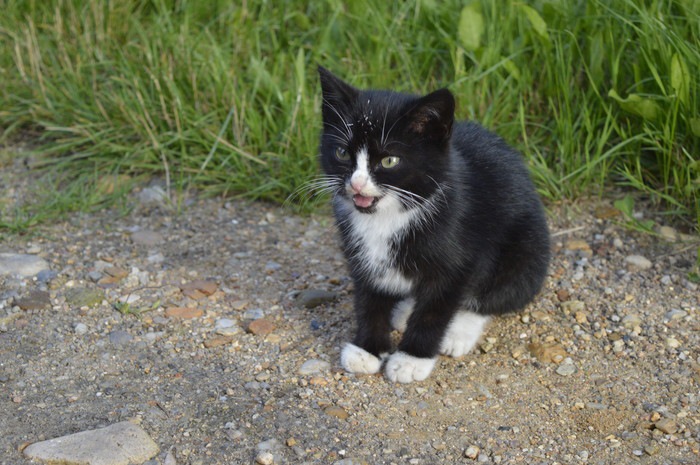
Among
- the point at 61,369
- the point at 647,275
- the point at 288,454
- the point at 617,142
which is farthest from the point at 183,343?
the point at 617,142

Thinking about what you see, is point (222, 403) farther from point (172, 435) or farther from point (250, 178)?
point (250, 178)

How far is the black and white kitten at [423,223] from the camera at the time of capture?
10.1 ft

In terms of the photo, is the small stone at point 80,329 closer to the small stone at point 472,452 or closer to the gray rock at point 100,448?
the gray rock at point 100,448

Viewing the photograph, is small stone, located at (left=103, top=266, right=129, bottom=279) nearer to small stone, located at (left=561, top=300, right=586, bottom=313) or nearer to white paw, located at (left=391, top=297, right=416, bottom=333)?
white paw, located at (left=391, top=297, right=416, bottom=333)

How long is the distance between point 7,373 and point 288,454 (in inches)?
43.9

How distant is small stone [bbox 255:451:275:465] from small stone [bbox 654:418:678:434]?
4.20 ft

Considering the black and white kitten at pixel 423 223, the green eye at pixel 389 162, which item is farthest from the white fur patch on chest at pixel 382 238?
the green eye at pixel 389 162

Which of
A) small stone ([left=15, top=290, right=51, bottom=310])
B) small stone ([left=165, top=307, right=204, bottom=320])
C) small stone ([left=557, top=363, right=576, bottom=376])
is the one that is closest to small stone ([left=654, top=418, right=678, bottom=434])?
small stone ([left=557, top=363, right=576, bottom=376])

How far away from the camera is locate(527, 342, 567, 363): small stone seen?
11.1 feet

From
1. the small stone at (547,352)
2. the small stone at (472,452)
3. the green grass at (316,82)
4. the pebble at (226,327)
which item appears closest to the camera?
the small stone at (472,452)

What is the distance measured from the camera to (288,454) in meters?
2.80

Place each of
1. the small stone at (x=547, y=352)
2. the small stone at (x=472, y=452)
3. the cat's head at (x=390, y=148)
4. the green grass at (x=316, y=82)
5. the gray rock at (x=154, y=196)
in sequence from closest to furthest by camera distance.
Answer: the small stone at (x=472, y=452) < the cat's head at (x=390, y=148) < the small stone at (x=547, y=352) < the green grass at (x=316, y=82) < the gray rock at (x=154, y=196)

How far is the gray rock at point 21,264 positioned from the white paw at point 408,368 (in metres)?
1.69

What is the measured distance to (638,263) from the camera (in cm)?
397
